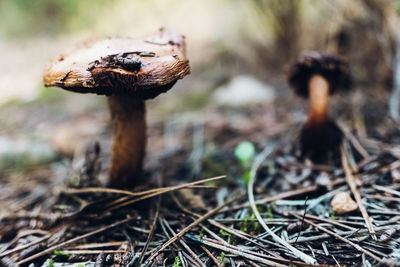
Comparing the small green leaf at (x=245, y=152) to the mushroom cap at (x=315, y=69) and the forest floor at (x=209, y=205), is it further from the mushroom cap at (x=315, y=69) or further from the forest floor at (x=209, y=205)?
the mushroom cap at (x=315, y=69)

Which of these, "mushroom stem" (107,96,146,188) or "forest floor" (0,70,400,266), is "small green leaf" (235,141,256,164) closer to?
"forest floor" (0,70,400,266)

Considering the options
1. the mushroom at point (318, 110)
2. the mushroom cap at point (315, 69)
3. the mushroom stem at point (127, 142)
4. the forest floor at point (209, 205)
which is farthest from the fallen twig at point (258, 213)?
the mushroom stem at point (127, 142)

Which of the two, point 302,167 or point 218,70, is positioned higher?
point 218,70

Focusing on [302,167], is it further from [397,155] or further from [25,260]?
[25,260]

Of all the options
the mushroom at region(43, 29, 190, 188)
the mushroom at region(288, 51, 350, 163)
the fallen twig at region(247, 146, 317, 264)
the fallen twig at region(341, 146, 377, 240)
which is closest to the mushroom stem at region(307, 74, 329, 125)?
the mushroom at region(288, 51, 350, 163)

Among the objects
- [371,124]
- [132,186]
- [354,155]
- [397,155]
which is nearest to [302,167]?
[354,155]

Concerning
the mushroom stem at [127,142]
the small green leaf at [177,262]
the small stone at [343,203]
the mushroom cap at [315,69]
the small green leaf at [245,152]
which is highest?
the mushroom cap at [315,69]
